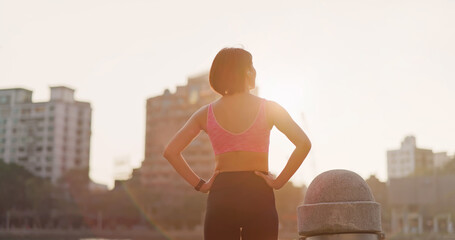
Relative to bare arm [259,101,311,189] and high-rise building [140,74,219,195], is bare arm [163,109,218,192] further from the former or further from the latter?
high-rise building [140,74,219,195]

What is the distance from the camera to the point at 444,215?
291ft

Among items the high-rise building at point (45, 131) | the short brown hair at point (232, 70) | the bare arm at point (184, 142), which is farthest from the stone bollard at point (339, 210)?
the high-rise building at point (45, 131)

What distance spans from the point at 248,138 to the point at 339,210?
7.45 feet

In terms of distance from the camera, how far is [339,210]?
19.7 ft

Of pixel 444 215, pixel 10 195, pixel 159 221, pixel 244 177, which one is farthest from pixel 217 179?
pixel 10 195

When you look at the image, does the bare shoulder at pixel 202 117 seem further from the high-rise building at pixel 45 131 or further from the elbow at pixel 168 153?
the high-rise building at pixel 45 131

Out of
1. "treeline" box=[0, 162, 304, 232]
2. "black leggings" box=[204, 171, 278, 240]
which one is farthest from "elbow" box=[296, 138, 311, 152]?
"treeline" box=[0, 162, 304, 232]

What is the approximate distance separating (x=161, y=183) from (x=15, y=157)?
5232cm

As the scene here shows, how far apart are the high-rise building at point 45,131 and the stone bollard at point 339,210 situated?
146m

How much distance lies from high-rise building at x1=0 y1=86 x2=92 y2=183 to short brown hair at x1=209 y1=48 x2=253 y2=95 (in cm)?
14751

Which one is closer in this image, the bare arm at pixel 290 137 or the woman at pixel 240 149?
the woman at pixel 240 149

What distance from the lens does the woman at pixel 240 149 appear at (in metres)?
3.97

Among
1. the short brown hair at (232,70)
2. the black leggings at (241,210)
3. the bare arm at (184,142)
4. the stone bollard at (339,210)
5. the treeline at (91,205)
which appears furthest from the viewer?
the treeline at (91,205)

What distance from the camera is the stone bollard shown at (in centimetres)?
594
